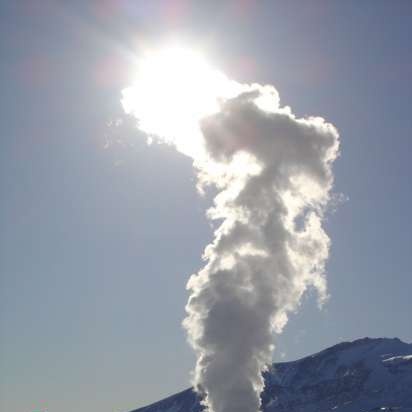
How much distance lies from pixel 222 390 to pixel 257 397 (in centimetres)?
478

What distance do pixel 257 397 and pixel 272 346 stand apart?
6.98 meters

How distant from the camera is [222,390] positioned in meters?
77.4

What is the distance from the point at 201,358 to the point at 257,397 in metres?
8.93

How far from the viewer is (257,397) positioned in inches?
3073

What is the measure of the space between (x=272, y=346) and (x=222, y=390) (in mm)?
9081

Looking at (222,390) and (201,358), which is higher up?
(201,358)

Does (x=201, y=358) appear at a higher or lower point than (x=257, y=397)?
higher

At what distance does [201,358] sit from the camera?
80.4 metres

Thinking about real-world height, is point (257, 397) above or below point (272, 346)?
below
